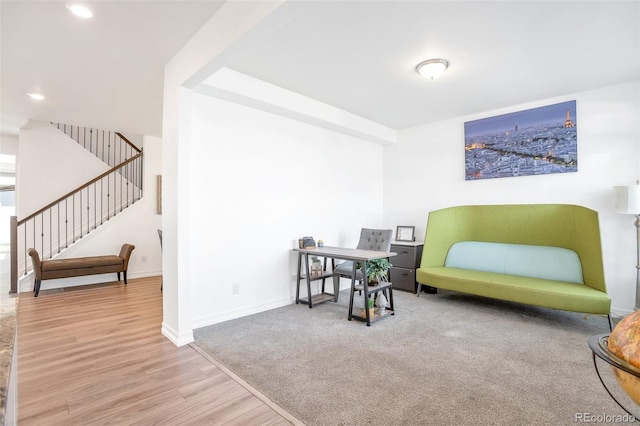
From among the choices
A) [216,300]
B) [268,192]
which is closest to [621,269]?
[268,192]

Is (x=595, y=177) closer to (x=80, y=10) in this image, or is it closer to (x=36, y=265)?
(x=80, y=10)

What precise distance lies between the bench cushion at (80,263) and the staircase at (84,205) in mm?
370

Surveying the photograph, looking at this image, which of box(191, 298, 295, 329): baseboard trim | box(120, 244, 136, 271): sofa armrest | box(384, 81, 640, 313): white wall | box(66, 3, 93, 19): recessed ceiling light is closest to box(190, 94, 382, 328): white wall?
box(191, 298, 295, 329): baseboard trim

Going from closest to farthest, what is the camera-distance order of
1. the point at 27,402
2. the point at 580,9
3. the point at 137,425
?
the point at 137,425 < the point at 27,402 < the point at 580,9

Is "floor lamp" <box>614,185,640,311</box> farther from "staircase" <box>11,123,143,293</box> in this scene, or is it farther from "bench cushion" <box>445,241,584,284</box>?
"staircase" <box>11,123,143,293</box>

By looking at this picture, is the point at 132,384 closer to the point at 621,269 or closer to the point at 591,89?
the point at 621,269

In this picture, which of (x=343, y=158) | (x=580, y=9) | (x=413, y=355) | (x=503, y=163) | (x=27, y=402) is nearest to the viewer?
(x=27, y=402)

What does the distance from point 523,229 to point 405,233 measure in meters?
1.68

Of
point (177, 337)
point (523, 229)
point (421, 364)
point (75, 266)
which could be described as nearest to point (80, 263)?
point (75, 266)

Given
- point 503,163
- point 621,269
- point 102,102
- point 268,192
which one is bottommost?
point 621,269

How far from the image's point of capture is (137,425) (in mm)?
1723

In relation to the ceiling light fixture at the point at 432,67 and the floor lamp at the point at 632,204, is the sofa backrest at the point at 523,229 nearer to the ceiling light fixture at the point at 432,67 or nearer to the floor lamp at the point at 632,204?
the floor lamp at the point at 632,204

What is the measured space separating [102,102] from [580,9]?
5071mm

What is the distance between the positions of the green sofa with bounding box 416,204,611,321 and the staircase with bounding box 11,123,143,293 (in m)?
5.67
